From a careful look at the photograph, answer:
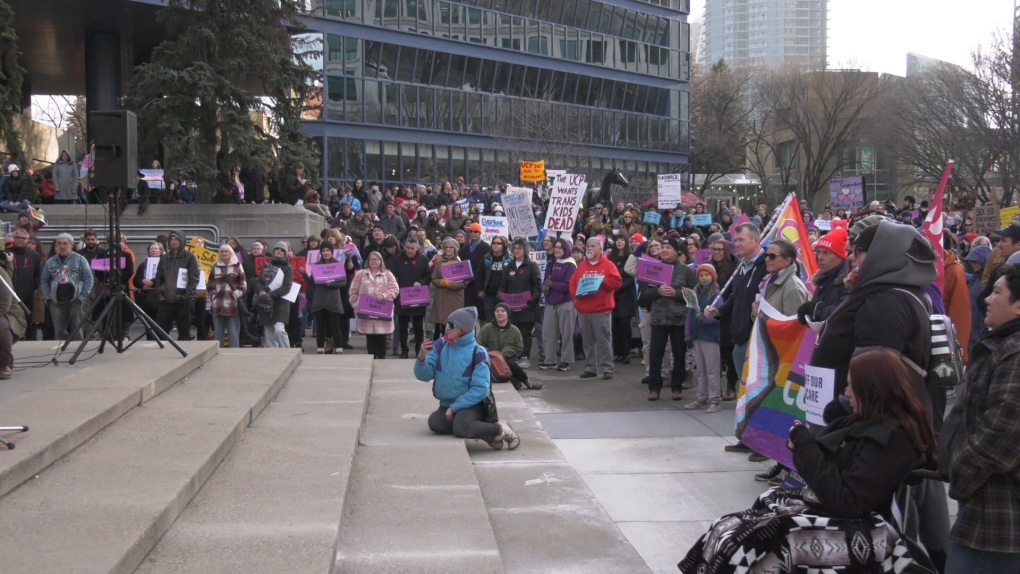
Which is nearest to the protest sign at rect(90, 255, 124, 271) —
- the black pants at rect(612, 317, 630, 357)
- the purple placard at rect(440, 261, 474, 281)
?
the purple placard at rect(440, 261, 474, 281)

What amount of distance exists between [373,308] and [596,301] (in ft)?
10.9

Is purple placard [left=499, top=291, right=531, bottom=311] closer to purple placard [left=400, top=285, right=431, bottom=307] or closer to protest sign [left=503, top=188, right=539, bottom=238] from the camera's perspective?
purple placard [left=400, top=285, right=431, bottom=307]

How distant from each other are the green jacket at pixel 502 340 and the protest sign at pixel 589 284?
106 centimetres

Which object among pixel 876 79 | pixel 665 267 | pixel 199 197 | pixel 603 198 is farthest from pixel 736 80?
pixel 665 267

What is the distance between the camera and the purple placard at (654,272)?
11.2 metres

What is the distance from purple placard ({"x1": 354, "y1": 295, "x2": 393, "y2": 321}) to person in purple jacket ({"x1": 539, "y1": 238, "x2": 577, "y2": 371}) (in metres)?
2.30

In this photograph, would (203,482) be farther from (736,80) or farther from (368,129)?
(736,80)

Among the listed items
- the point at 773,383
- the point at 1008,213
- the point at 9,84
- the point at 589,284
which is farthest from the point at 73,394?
the point at 9,84

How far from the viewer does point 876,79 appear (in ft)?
191

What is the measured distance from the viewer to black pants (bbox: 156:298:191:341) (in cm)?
1388

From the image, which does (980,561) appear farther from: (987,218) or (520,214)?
(987,218)

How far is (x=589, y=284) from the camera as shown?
1280 cm

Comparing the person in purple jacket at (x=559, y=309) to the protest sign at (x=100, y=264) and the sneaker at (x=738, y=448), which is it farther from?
the protest sign at (x=100, y=264)

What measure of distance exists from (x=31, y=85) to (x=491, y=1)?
19647mm
